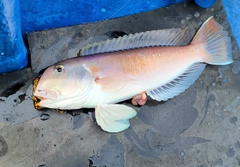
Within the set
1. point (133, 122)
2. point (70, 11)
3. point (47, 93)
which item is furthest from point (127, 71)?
point (70, 11)

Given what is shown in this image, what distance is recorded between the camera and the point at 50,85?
2150mm

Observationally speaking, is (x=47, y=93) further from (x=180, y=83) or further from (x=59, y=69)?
(x=180, y=83)

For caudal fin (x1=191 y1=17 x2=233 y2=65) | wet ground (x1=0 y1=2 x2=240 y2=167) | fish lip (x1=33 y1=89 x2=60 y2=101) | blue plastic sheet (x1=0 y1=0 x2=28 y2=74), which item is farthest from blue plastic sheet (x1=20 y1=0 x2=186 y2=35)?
fish lip (x1=33 y1=89 x2=60 y2=101)

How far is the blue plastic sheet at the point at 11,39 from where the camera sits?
6.25ft

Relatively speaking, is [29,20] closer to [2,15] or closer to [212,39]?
[2,15]

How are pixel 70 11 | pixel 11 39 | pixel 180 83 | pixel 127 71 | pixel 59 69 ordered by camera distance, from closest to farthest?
pixel 11 39
pixel 59 69
pixel 127 71
pixel 180 83
pixel 70 11

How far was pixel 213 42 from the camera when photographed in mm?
2508

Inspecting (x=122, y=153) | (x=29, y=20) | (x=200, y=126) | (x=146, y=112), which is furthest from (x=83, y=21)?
(x=200, y=126)

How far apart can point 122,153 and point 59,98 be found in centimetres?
70

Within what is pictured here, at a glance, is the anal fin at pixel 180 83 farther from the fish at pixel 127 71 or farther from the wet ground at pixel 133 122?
the wet ground at pixel 133 122

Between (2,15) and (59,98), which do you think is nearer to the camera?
(2,15)

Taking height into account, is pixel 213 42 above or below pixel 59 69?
above

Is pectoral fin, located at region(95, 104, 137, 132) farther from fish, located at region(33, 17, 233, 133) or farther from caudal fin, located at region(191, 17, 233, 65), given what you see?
caudal fin, located at region(191, 17, 233, 65)

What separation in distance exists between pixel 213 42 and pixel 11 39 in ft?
5.09
